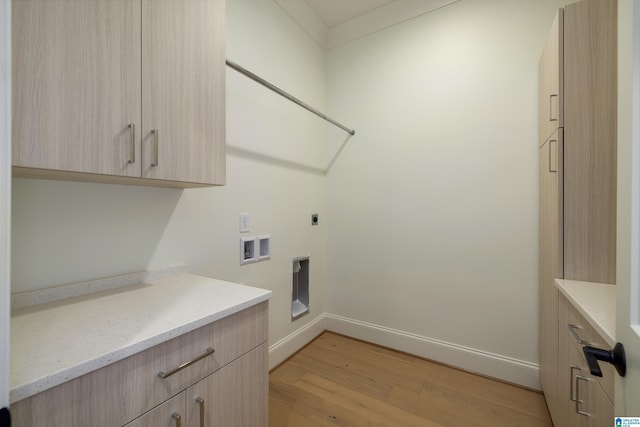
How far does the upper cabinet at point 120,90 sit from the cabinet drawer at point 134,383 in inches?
22.9

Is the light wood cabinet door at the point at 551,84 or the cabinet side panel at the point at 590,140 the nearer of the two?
the cabinet side panel at the point at 590,140

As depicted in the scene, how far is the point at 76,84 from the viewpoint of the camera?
→ 0.77m

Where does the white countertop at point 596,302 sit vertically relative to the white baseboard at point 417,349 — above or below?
above

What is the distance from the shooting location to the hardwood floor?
1.51m

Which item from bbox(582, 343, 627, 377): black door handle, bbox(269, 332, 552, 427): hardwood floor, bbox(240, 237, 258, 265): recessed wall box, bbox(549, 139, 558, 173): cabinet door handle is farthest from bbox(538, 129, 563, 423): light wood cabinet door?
bbox(240, 237, 258, 265): recessed wall box

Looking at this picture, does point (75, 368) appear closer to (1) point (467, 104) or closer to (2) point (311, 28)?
(1) point (467, 104)

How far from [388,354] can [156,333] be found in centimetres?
198

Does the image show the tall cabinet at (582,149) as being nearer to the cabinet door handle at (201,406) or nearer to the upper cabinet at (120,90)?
the cabinet door handle at (201,406)

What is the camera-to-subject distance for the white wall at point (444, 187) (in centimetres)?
180

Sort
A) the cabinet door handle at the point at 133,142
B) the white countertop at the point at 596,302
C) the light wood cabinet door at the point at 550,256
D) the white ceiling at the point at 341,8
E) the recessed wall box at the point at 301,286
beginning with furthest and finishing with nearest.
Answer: the recessed wall box at the point at 301,286 < the white ceiling at the point at 341,8 < the light wood cabinet door at the point at 550,256 < the cabinet door handle at the point at 133,142 < the white countertop at the point at 596,302

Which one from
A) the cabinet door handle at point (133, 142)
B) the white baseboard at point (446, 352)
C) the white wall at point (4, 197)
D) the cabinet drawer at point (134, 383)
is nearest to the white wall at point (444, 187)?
the white baseboard at point (446, 352)

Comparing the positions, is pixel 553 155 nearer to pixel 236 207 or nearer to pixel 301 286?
pixel 236 207

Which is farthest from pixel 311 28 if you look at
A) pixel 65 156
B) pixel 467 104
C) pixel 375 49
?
pixel 65 156

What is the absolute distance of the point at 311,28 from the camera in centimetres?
239
